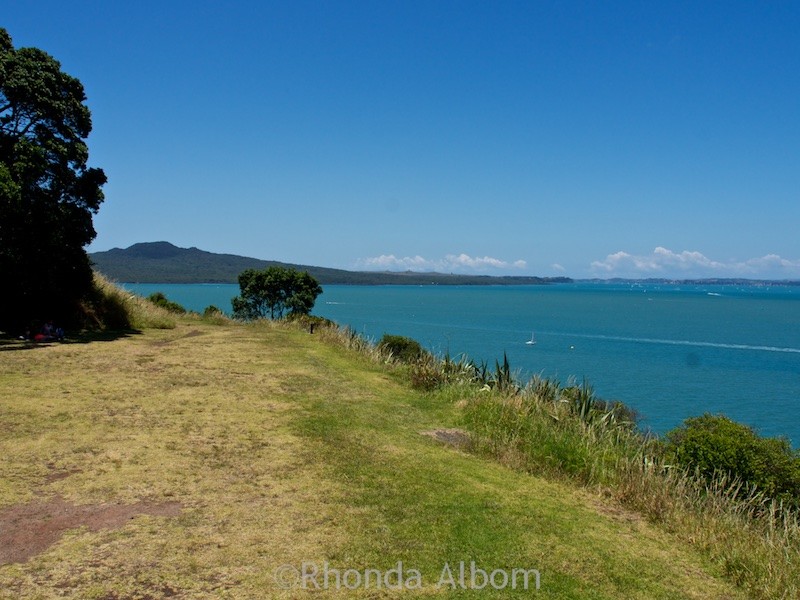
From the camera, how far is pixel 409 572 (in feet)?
14.5

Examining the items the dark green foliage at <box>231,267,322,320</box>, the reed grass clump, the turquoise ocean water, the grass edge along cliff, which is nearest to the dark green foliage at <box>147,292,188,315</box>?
the turquoise ocean water

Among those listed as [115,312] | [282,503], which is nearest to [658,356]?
[115,312]

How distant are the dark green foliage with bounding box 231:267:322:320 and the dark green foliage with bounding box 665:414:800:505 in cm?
4802

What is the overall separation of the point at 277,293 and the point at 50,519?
54012mm

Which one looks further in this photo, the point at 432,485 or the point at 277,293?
the point at 277,293

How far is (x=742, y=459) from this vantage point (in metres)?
10.9

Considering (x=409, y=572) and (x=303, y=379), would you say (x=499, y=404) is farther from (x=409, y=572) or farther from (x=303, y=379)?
(x=409, y=572)

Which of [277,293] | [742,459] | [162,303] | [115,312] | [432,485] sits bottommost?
[742,459]

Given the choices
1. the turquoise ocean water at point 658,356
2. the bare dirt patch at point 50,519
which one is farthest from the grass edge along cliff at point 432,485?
the turquoise ocean water at point 658,356

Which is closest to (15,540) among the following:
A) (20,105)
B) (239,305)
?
(20,105)

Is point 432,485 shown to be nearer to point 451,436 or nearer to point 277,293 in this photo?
point 451,436

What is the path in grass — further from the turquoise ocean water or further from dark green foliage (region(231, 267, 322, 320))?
dark green foliage (region(231, 267, 322, 320))

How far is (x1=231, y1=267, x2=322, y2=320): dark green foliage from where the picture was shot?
5788 cm

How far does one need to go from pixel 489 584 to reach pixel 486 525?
40.6 inches
